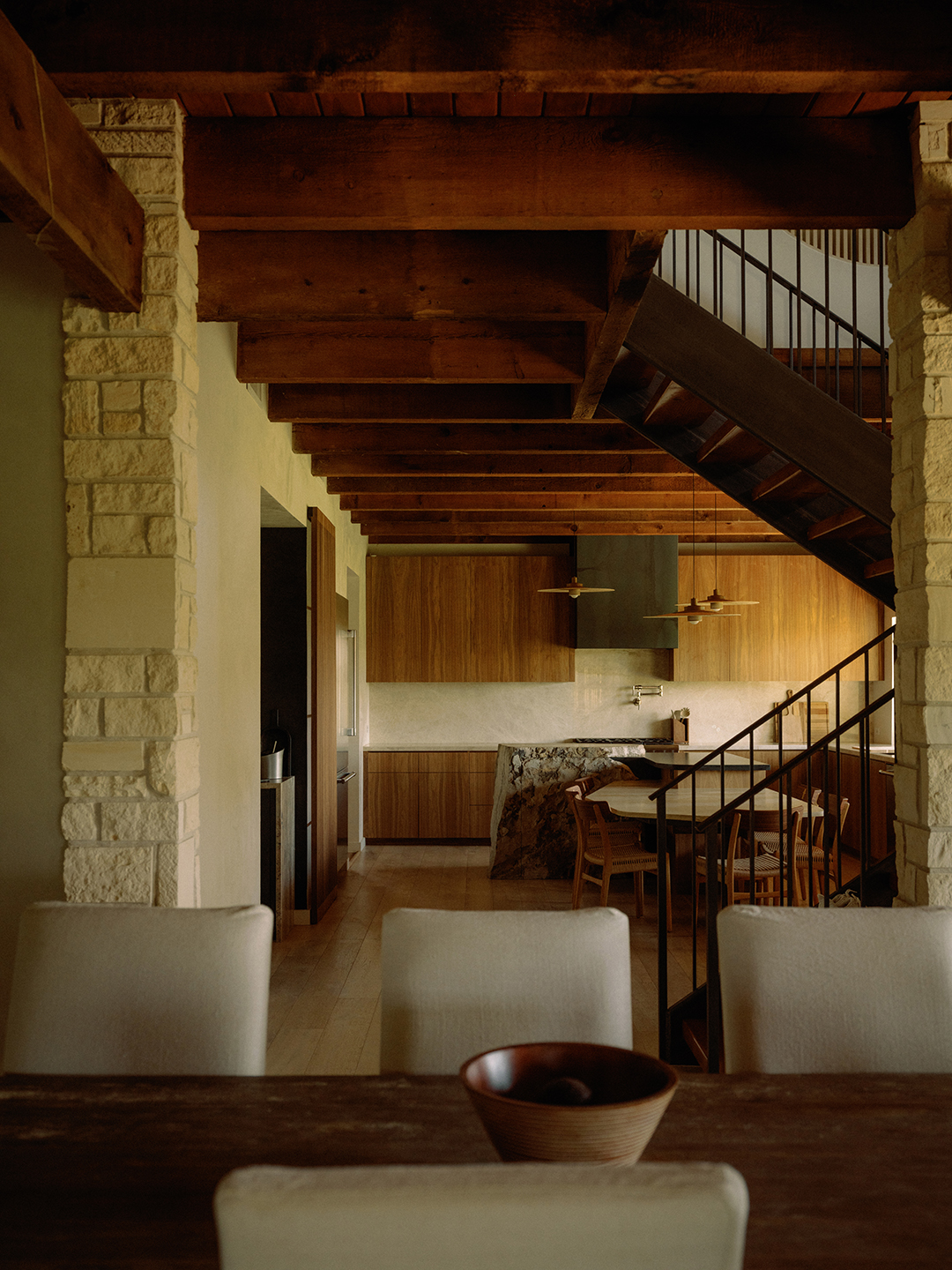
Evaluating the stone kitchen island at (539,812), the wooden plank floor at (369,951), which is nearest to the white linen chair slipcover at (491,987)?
the wooden plank floor at (369,951)

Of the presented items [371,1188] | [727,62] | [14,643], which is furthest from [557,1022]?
[727,62]

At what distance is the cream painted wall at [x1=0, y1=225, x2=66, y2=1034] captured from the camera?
2473 millimetres

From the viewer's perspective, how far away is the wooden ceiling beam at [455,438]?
17.2 ft

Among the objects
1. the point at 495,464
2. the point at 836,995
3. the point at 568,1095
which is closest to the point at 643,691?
the point at 495,464

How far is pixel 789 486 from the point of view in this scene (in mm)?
4367

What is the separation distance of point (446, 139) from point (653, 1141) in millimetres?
2401

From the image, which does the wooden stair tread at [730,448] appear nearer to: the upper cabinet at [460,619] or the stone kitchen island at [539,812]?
the stone kitchen island at [539,812]

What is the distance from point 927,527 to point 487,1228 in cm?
232

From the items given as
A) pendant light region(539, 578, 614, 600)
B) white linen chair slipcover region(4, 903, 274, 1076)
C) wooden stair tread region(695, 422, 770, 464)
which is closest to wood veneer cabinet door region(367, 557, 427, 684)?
pendant light region(539, 578, 614, 600)

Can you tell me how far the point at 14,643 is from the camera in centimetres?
250

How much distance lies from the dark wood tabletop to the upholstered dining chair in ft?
13.5

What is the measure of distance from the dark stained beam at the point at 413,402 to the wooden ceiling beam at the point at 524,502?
89.7 inches

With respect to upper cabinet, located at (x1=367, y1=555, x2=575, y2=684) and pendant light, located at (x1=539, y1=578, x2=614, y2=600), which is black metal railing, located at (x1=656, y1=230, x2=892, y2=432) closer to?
pendant light, located at (x1=539, y1=578, x2=614, y2=600)

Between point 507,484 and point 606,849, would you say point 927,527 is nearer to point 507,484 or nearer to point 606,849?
point 606,849
